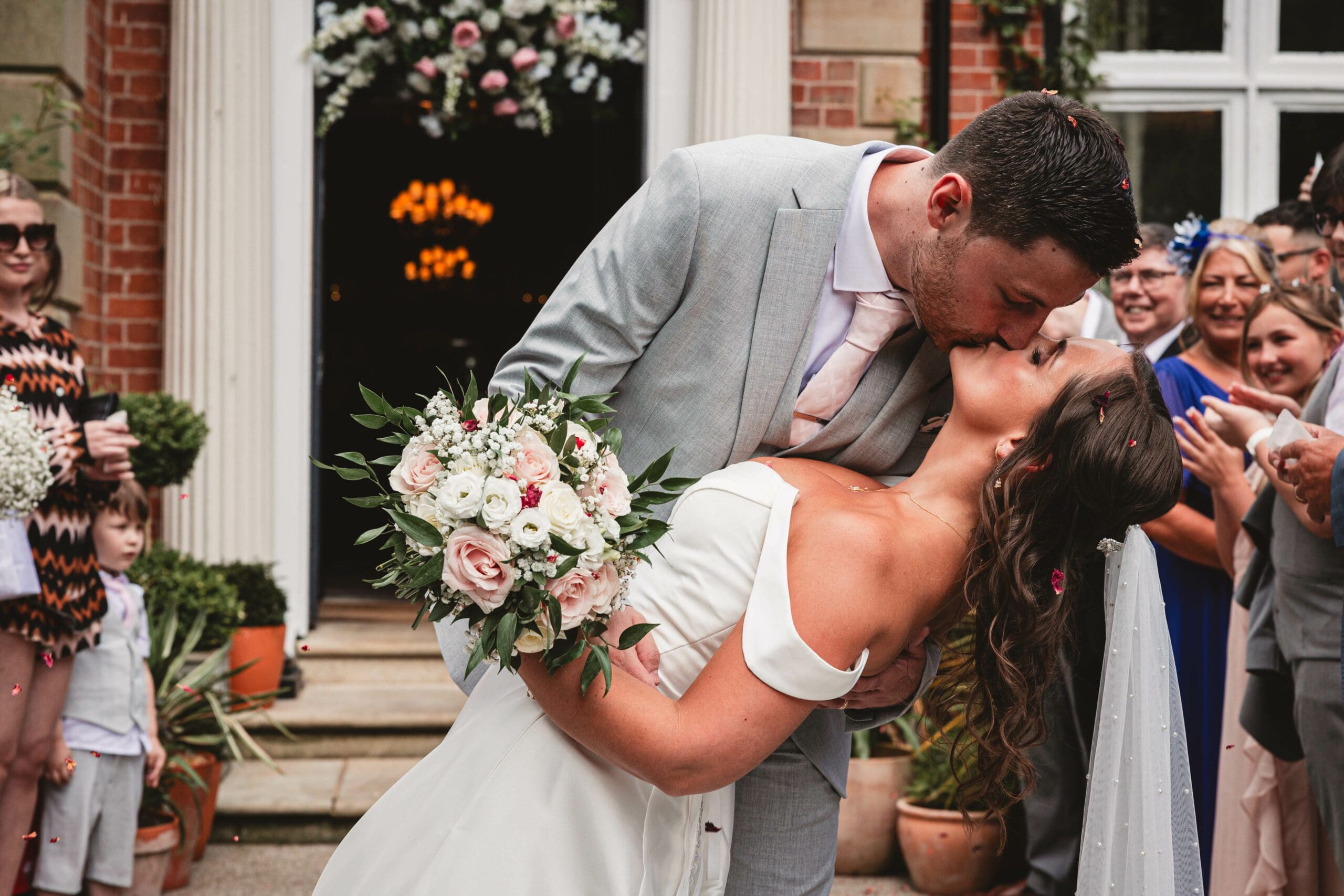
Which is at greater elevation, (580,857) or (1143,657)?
(1143,657)

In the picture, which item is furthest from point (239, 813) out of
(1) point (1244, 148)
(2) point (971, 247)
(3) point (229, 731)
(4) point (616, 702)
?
(1) point (1244, 148)

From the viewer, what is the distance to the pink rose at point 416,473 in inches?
71.6

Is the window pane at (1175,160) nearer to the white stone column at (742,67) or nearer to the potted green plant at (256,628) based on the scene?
the white stone column at (742,67)

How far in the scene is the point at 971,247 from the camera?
2055 millimetres

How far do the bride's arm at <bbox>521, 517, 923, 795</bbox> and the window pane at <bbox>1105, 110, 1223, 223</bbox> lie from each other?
5.24 meters

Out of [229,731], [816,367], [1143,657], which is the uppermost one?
[816,367]

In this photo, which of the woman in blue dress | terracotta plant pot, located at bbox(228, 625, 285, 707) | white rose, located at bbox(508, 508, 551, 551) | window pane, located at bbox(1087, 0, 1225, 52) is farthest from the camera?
window pane, located at bbox(1087, 0, 1225, 52)

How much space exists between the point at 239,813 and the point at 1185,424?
390cm

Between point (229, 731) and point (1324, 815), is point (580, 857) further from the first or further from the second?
point (229, 731)

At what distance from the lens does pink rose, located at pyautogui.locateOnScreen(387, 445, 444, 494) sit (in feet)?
5.97

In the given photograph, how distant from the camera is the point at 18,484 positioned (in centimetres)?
340

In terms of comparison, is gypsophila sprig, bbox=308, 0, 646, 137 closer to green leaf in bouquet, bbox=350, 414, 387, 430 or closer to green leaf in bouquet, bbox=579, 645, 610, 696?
green leaf in bouquet, bbox=350, 414, 387, 430

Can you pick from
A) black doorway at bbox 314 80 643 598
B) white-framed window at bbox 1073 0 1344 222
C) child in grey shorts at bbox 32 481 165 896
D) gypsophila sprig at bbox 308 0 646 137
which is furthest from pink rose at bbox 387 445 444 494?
black doorway at bbox 314 80 643 598

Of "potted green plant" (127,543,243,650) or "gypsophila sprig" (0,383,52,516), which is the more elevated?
"gypsophila sprig" (0,383,52,516)
